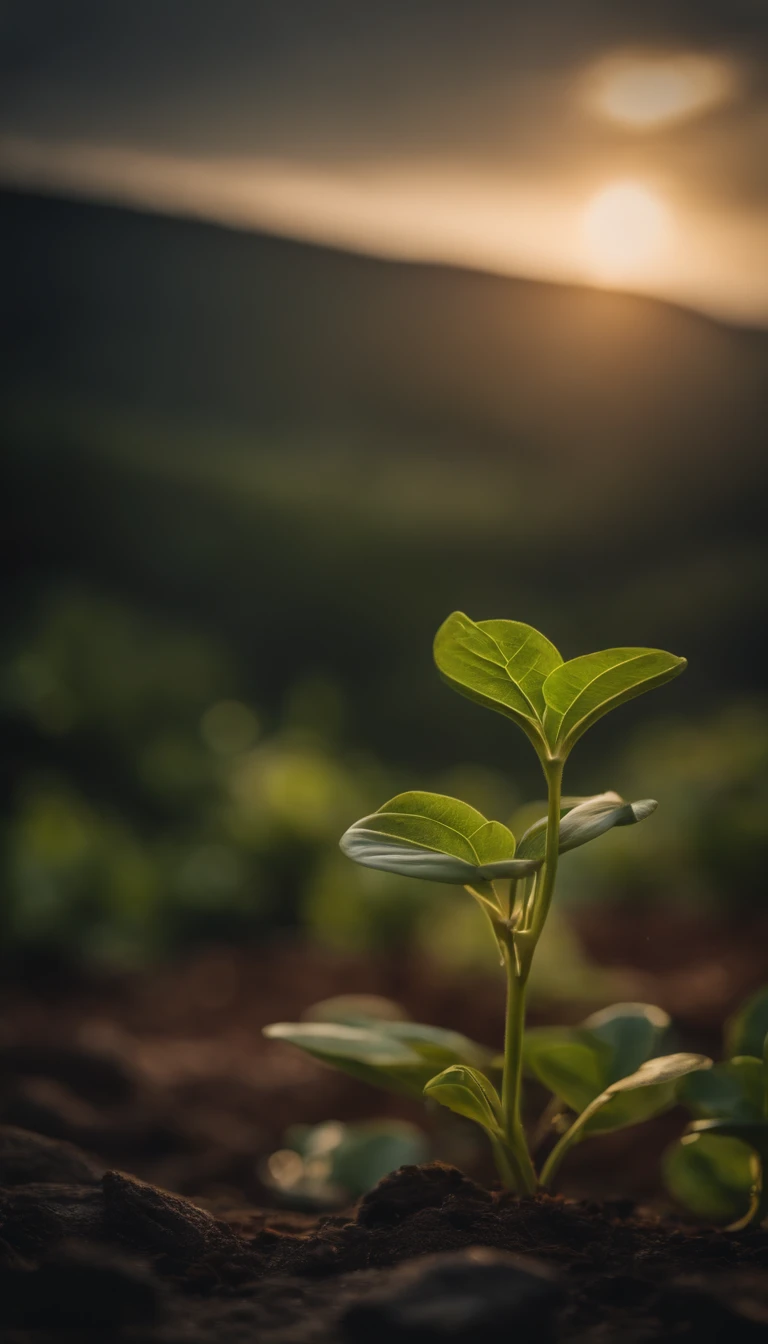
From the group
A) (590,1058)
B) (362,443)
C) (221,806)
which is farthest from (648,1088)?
(362,443)

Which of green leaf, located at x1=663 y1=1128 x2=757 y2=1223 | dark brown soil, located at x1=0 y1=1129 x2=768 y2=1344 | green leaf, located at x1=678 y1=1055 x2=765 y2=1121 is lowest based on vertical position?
green leaf, located at x1=663 y1=1128 x2=757 y2=1223

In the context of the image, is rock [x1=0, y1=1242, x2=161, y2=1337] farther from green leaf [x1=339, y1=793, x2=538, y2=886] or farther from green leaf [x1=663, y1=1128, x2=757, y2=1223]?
green leaf [x1=663, y1=1128, x2=757, y2=1223]

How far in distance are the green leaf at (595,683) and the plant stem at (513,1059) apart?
0.12m

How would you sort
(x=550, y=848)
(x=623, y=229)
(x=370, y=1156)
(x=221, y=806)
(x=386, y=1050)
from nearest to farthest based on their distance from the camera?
(x=550, y=848) → (x=386, y=1050) → (x=370, y=1156) → (x=623, y=229) → (x=221, y=806)

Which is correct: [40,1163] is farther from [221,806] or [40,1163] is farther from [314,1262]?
[221,806]

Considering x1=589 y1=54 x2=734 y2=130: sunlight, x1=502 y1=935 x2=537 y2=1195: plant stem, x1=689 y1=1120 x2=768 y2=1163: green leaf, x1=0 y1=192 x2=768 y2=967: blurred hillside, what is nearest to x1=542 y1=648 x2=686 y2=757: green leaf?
x1=502 y1=935 x2=537 y2=1195: plant stem

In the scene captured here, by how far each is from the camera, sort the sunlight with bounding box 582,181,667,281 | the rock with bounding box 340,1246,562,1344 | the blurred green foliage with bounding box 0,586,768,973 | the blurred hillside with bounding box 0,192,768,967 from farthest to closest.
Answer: the blurred hillside with bounding box 0,192,768,967
the blurred green foliage with bounding box 0,586,768,973
the sunlight with bounding box 582,181,667,281
the rock with bounding box 340,1246,562,1344

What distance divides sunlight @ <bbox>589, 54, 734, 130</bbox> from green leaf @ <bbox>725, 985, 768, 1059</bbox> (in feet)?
3.16

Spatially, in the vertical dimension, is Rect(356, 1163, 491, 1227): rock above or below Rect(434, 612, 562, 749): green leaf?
below

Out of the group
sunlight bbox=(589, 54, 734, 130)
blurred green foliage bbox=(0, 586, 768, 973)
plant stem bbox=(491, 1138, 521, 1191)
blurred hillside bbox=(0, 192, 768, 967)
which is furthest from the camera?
blurred hillside bbox=(0, 192, 768, 967)

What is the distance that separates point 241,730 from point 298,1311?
4.88ft

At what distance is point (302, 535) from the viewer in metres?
1.92

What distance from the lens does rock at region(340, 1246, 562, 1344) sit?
35 cm

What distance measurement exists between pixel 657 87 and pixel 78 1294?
4.01ft
